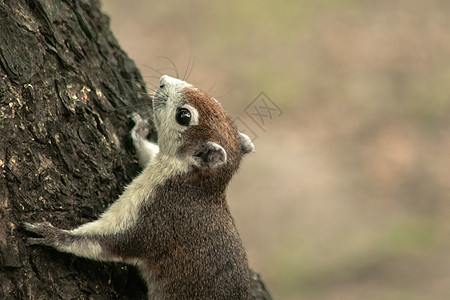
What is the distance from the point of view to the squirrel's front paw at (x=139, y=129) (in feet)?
16.7

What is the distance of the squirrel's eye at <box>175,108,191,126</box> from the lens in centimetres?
474

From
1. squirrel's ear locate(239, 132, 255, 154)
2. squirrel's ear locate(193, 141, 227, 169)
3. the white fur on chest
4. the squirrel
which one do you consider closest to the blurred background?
squirrel's ear locate(239, 132, 255, 154)

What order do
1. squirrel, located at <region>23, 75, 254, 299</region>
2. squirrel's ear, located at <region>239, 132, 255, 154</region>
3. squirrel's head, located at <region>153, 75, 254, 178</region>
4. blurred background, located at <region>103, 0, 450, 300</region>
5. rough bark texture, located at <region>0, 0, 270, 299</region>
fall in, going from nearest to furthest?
rough bark texture, located at <region>0, 0, 270, 299</region> → squirrel, located at <region>23, 75, 254, 299</region> → squirrel's head, located at <region>153, 75, 254, 178</region> → squirrel's ear, located at <region>239, 132, 255, 154</region> → blurred background, located at <region>103, 0, 450, 300</region>

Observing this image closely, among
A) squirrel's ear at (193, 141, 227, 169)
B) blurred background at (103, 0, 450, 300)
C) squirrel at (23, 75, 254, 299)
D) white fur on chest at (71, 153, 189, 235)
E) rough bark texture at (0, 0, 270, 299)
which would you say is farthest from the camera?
blurred background at (103, 0, 450, 300)

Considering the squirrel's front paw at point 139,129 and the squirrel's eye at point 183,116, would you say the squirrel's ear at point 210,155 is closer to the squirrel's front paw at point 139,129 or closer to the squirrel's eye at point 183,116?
the squirrel's eye at point 183,116

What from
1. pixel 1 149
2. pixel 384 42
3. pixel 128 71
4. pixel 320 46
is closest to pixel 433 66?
pixel 384 42

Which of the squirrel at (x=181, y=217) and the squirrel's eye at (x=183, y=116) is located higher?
the squirrel's eye at (x=183, y=116)

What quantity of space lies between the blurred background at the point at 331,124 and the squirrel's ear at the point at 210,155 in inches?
160

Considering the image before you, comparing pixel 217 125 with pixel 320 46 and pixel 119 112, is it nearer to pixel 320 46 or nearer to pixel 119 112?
pixel 119 112

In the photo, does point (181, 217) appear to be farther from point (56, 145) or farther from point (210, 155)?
point (56, 145)

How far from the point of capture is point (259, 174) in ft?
36.6

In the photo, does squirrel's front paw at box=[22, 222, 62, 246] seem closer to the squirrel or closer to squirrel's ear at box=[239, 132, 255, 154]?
the squirrel

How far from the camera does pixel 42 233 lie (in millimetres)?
3758

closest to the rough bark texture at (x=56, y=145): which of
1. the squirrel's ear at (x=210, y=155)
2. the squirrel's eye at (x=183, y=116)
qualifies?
the squirrel's eye at (x=183, y=116)
